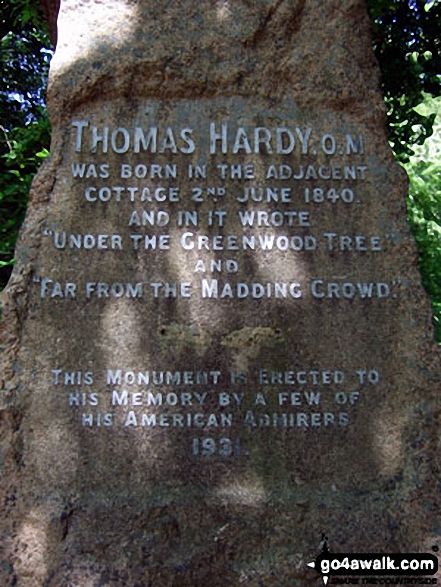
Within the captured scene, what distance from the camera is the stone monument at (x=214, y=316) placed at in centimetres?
272

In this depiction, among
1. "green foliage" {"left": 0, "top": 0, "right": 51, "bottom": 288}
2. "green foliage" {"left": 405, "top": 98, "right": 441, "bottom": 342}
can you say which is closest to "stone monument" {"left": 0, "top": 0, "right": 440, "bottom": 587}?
"green foliage" {"left": 0, "top": 0, "right": 51, "bottom": 288}

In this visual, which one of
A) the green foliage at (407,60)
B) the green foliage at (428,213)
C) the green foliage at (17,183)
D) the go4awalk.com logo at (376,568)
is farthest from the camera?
the green foliage at (428,213)

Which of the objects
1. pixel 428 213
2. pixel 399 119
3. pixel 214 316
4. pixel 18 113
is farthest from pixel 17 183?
pixel 428 213

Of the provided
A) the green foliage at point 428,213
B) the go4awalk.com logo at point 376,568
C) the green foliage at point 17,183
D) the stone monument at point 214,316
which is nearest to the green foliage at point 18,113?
the green foliage at point 17,183

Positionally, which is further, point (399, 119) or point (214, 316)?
point (399, 119)

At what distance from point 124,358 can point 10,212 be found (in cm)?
331

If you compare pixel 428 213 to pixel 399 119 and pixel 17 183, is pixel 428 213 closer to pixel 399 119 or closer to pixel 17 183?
pixel 399 119

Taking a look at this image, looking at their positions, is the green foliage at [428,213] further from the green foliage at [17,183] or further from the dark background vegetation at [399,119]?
the green foliage at [17,183]

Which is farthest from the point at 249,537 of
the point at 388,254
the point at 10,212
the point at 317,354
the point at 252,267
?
the point at 10,212

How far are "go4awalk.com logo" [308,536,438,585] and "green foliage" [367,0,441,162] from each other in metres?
4.05

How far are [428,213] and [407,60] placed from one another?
77.3 inches

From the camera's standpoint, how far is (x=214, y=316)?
297 cm

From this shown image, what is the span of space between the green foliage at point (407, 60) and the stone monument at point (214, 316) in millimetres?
2807

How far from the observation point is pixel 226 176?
313 centimetres
